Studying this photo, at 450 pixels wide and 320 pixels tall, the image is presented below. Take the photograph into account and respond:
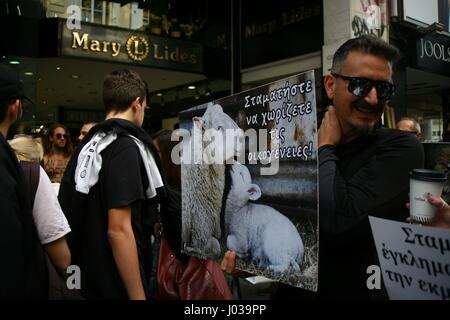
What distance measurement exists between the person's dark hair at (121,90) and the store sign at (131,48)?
253 inches

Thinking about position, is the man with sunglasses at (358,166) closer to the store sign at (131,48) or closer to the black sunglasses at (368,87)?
the black sunglasses at (368,87)

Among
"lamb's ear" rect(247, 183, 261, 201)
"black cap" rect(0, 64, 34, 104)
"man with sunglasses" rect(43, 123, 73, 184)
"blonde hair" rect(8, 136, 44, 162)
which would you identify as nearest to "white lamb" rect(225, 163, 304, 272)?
"lamb's ear" rect(247, 183, 261, 201)

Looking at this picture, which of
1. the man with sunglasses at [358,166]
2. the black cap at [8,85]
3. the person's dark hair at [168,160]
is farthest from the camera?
the person's dark hair at [168,160]

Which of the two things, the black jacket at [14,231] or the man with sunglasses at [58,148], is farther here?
the man with sunglasses at [58,148]

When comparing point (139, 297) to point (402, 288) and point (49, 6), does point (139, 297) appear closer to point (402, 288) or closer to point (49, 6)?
point (402, 288)

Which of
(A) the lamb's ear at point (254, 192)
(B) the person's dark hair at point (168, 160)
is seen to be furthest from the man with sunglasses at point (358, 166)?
A: (B) the person's dark hair at point (168, 160)

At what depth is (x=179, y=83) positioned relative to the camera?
11.7 meters

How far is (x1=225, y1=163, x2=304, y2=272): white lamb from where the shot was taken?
1.75 meters

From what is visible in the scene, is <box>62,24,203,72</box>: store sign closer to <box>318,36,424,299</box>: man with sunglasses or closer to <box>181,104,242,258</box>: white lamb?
<box>181,104,242,258</box>: white lamb

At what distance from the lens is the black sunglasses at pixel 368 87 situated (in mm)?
1600

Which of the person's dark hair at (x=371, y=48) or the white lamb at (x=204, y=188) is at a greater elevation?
the person's dark hair at (x=371, y=48)

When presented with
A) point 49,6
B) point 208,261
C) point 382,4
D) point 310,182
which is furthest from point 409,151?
point 49,6

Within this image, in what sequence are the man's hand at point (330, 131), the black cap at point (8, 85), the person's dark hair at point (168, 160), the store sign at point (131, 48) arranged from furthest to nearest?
the store sign at point (131, 48), the person's dark hair at point (168, 160), the black cap at point (8, 85), the man's hand at point (330, 131)
